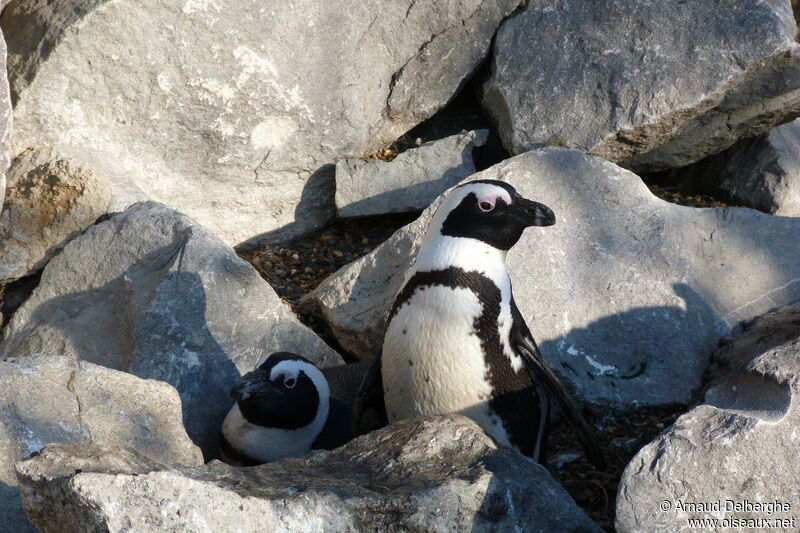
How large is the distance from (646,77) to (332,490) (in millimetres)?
2929

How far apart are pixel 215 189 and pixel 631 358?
2.07 m

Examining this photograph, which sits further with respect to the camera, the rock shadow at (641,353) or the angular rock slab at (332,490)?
the rock shadow at (641,353)

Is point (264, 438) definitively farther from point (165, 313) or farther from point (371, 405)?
point (165, 313)

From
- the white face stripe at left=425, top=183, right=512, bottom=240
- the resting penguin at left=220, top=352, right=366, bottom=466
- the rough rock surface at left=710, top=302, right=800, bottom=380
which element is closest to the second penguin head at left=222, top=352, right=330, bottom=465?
the resting penguin at left=220, top=352, right=366, bottom=466

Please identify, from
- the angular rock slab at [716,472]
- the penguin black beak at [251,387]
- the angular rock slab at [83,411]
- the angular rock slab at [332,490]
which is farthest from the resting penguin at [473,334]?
the angular rock slab at [716,472]

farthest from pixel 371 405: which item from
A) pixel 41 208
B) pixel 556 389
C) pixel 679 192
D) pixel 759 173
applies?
pixel 759 173

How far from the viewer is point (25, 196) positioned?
4.29 metres

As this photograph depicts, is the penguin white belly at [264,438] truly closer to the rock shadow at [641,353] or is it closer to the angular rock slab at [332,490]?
the rock shadow at [641,353]

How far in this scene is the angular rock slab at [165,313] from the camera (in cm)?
392

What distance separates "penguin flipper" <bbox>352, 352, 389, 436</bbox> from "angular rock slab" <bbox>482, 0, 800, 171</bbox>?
5.15ft

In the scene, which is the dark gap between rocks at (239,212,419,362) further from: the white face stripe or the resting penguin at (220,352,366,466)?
the white face stripe

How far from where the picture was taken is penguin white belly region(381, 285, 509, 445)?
11.2 feet

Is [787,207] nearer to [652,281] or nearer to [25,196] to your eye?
[652,281]

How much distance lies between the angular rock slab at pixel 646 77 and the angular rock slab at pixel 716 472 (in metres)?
2.32
